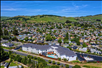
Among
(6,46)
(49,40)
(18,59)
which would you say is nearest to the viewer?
(18,59)

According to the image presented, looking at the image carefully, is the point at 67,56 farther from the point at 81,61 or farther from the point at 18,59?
the point at 18,59

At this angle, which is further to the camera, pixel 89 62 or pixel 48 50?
pixel 48 50

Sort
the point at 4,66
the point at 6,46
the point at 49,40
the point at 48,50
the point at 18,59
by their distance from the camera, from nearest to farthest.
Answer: the point at 4,66 → the point at 18,59 → the point at 48,50 → the point at 6,46 → the point at 49,40

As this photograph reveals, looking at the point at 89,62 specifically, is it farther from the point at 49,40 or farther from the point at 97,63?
the point at 49,40

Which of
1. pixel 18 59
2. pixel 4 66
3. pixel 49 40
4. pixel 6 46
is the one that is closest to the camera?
pixel 4 66

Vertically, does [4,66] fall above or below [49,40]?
A: below

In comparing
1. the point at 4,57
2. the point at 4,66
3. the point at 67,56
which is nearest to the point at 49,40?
the point at 67,56

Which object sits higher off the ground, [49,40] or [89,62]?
[49,40]

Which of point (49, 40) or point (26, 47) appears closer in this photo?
point (26, 47)

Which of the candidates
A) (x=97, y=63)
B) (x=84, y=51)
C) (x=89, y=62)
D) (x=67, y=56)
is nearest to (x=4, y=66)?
(x=67, y=56)
